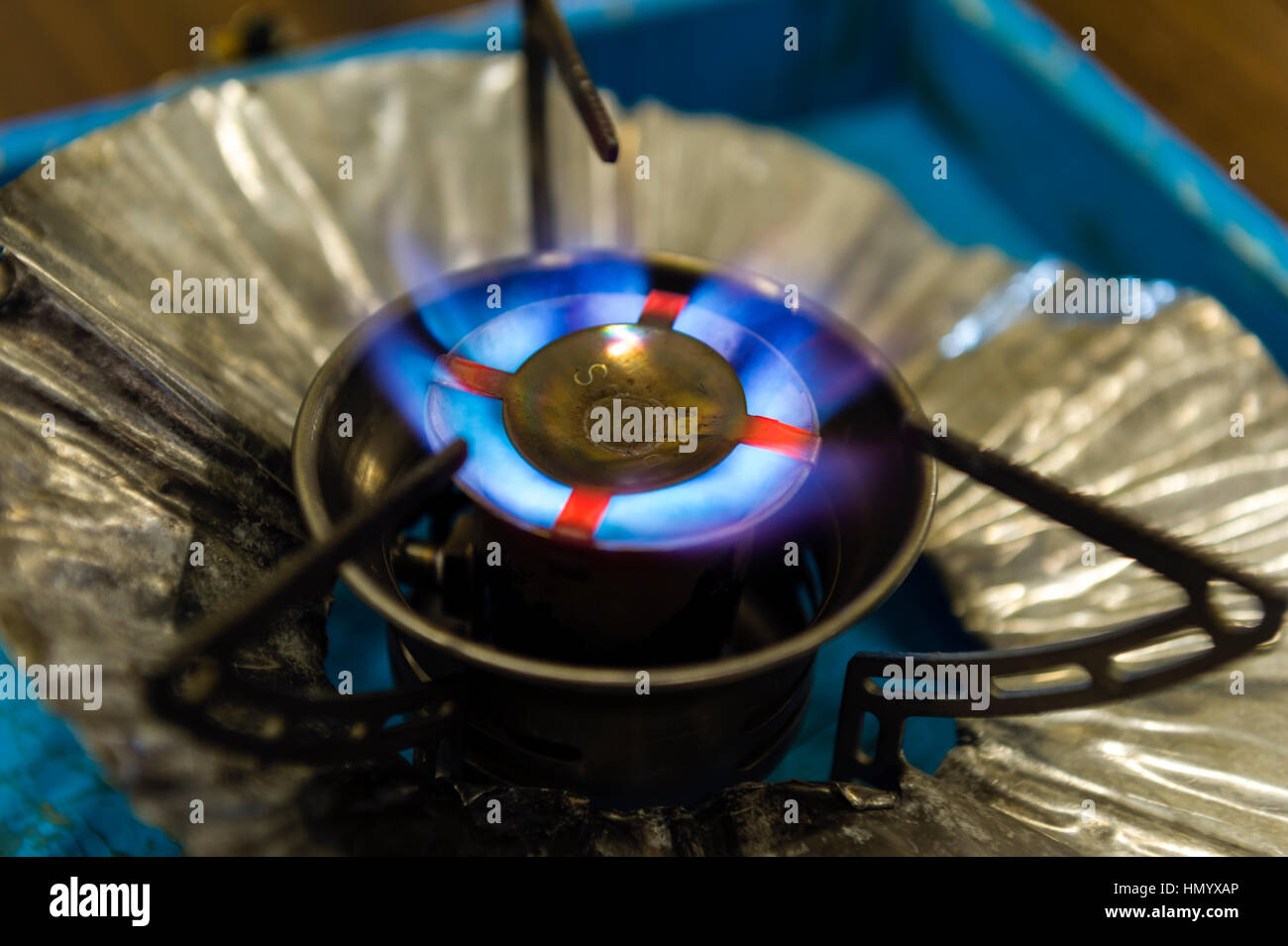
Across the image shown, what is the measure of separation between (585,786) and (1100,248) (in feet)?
2.78

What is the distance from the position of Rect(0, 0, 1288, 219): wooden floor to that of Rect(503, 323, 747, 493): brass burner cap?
0.92 meters

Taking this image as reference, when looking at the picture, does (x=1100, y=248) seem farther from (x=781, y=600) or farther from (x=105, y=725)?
(x=105, y=725)

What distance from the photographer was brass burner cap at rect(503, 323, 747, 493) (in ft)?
2.14

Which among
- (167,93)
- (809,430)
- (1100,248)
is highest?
(167,93)

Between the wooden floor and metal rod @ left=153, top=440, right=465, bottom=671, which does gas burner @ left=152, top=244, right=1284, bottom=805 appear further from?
the wooden floor

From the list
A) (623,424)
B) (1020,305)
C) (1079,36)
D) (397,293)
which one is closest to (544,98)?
(397,293)

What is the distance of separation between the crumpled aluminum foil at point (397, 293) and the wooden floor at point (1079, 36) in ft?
1.82

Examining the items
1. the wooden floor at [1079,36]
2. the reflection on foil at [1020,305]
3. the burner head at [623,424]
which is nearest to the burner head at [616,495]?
the burner head at [623,424]

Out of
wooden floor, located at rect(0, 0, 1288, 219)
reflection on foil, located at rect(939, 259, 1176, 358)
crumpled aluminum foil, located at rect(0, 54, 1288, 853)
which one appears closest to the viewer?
crumpled aluminum foil, located at rect(0, 54, 1288, 853)

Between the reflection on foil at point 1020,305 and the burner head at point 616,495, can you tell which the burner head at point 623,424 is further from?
the reflection on foil at point 1020,305

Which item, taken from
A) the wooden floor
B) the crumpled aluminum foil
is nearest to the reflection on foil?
the crumpled aluminum foil

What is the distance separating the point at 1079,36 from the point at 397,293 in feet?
3.48
